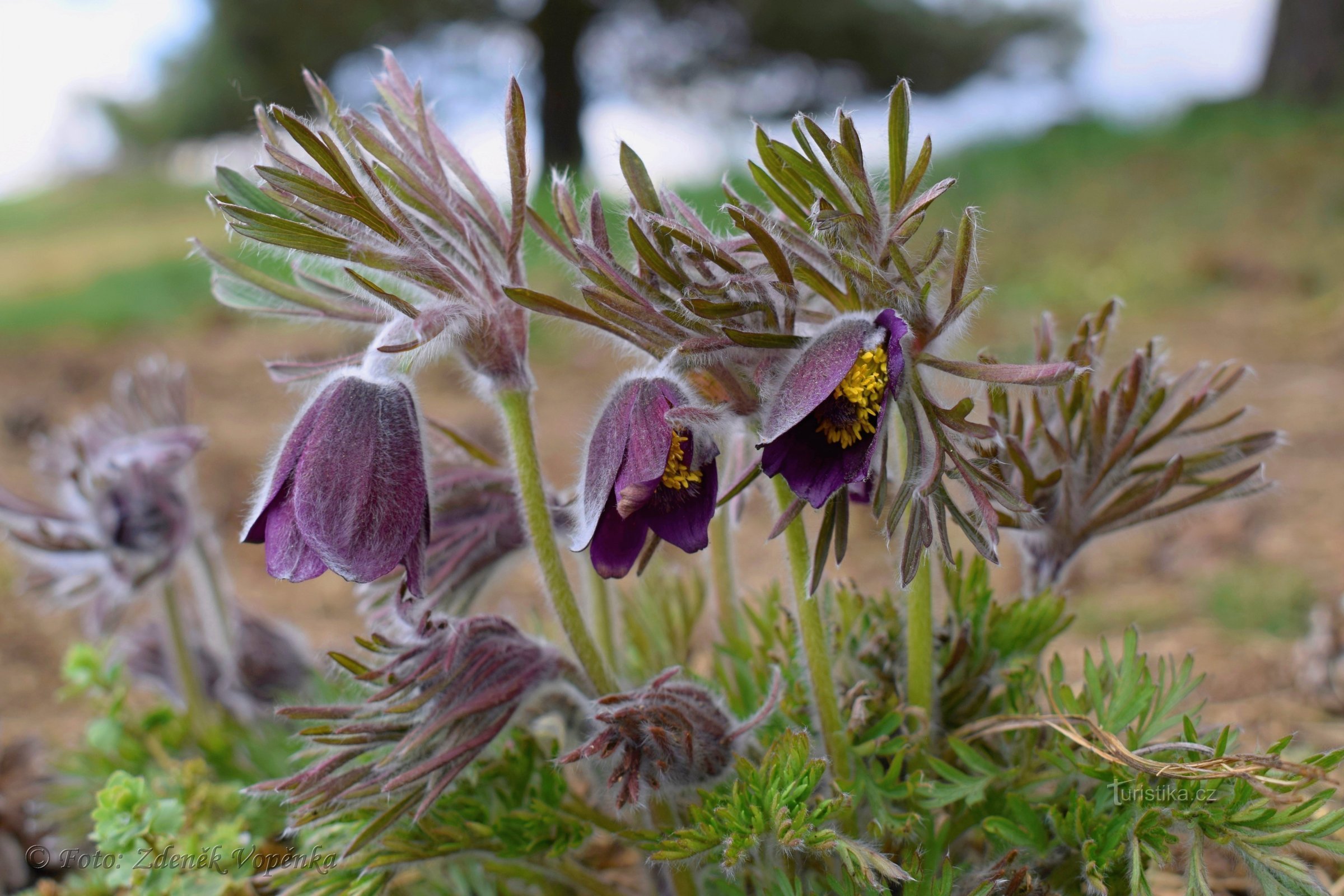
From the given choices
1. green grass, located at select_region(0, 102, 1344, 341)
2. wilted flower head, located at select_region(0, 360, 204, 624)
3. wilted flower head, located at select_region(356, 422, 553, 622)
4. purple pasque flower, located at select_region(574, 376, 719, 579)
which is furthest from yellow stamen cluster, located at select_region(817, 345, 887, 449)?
green grass, located at select_region(0, 102, 1344, 341)

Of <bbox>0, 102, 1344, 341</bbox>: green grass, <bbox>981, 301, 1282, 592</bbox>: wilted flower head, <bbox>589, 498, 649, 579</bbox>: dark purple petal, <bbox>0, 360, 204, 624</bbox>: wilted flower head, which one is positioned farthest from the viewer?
<bbox>0, 102, 1344, 341</bbox>: green grass

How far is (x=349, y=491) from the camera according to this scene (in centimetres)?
82

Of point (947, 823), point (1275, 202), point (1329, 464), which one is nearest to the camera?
point (947, 823)

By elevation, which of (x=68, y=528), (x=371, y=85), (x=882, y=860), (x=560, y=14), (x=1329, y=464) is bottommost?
(x=1329, y=464)

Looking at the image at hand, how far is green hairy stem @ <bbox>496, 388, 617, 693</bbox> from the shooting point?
0.95m

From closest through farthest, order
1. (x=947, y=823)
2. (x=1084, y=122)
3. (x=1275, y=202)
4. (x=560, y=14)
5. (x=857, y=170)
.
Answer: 1. (x=857, y=170)
2. (x=947, y=823)
3. (x=1275, y=202)
4. (x=1084, y=122)
5. (x=560, y=14)

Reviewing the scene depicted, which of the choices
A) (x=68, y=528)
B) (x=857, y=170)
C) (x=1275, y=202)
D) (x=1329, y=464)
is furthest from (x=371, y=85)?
(x=1275, y=202)

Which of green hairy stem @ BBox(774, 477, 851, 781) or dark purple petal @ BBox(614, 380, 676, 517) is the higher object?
dark purple petal @ BBox(614, 380, 676, 517)

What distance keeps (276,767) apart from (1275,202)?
23.1 ft

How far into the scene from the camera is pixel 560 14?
964 centimetres

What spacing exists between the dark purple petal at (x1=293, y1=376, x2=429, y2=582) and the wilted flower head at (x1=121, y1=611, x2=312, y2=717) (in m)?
0.92

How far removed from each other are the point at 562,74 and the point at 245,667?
9.18 metres

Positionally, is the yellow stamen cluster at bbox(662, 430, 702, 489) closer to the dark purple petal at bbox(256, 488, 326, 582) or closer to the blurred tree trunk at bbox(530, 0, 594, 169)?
the dark purple petal at bbox(256, 488, 326, 582)

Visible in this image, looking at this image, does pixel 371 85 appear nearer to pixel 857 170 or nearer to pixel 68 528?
pixel 857 170
